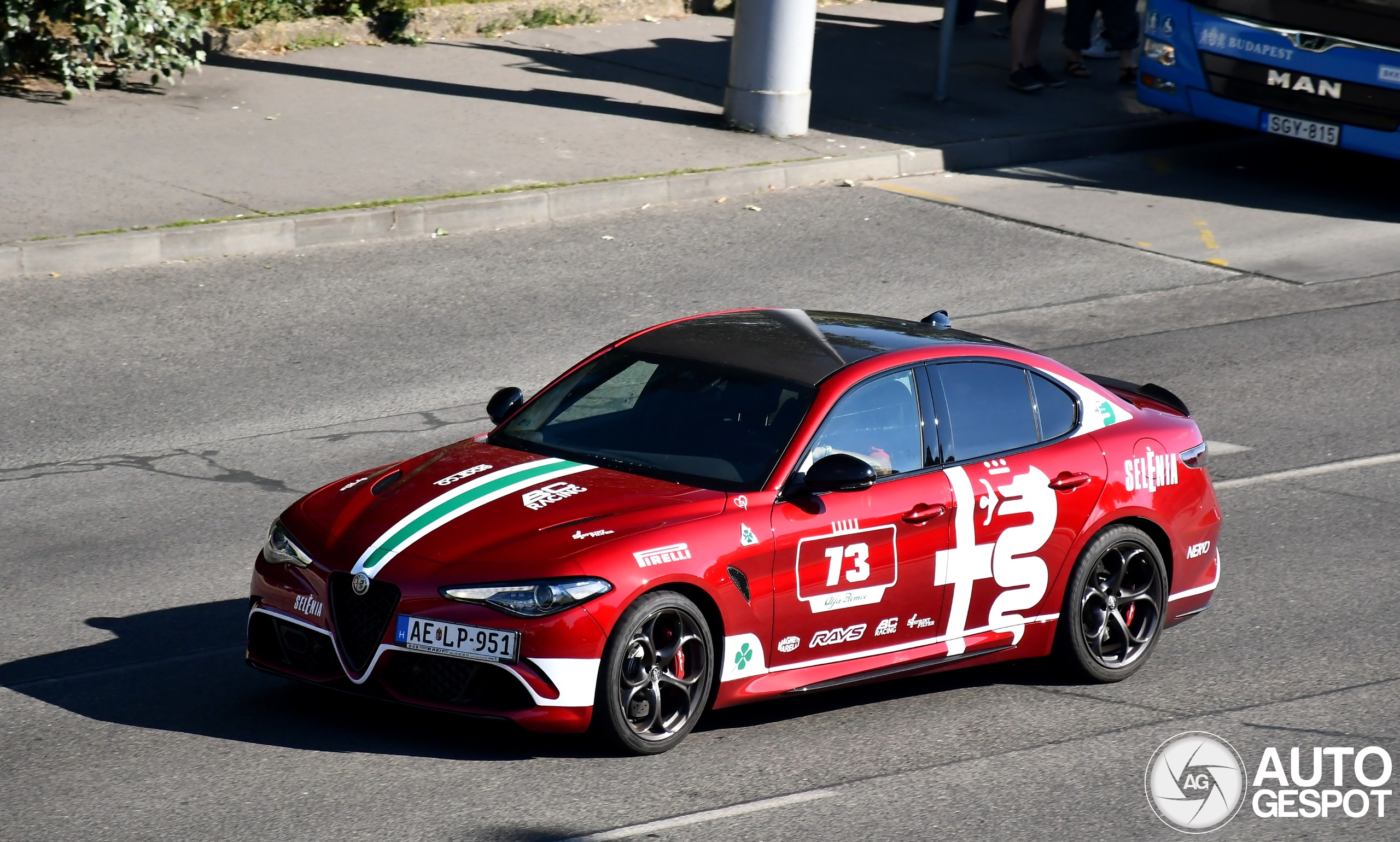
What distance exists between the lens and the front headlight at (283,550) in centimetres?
620

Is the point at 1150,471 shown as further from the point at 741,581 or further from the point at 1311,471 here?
the point at 1311,471

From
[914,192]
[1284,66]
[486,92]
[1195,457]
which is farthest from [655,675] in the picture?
[1284,66]

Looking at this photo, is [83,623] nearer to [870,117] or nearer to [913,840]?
[913,840]

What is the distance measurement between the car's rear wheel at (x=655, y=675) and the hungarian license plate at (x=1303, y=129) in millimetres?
12079

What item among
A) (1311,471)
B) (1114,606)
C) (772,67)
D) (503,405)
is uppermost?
(772,67)

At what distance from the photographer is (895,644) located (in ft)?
22.0

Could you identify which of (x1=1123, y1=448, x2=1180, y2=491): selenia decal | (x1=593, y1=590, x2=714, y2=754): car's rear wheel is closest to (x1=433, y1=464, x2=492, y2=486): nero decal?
(x1=593, y1=590, x2=714, y2=754): car's rear wheel

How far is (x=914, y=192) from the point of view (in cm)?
1603

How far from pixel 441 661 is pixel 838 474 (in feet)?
5.22

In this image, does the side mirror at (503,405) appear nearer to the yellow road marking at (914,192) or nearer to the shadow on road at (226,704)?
the shadow on road at (226,704)

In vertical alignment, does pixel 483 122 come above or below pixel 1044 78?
below

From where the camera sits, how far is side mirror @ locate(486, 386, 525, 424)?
724cm

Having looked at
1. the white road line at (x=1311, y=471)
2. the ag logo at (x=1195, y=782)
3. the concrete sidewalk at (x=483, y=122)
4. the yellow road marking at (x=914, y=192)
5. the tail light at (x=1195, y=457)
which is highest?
the tail light at (x=1195, y=457)

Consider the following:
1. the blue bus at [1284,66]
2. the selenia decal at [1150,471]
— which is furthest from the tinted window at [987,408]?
the blue bus at [1284,66]
